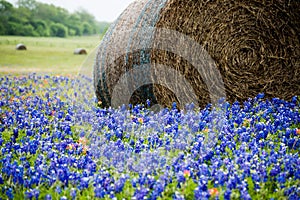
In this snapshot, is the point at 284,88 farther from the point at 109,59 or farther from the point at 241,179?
the point at 241,179

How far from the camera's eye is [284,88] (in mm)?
6645

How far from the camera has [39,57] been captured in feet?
74.5

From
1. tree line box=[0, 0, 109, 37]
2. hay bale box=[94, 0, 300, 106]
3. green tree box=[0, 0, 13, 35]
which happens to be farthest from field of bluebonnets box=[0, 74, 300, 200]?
green tree box=[0, 0, 13, 35]

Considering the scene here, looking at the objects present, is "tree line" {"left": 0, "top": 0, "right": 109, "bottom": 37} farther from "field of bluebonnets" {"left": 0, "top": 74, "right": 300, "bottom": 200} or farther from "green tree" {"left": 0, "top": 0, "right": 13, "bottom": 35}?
"field of bluebonnets" {"left": 0, "top": 74, "right": 300, "bottom": 200}

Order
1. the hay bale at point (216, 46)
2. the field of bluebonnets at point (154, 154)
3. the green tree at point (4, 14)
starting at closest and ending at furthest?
the field of bluebonnets at point (154, 154)
the hay bale at point (216, 46)
the green tree at point (4, 14)

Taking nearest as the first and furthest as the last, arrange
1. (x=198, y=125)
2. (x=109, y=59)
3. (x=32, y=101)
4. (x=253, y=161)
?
(x=253, y=161), (x=198, y=125), (x=109, y=59), (x=32, y=101)

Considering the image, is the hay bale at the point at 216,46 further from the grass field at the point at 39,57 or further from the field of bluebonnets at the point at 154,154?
the grass field at the point at 39,57

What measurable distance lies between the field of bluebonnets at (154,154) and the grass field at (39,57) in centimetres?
1065

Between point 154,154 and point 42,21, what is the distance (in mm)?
30023

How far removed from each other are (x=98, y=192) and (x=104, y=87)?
376 centimetres

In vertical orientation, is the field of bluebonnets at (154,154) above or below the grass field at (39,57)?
below

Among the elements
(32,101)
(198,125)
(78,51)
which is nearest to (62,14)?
(78,51)

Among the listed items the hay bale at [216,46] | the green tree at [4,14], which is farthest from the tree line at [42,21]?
the hay bale at [216,46]

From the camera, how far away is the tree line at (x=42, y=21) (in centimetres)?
2588
